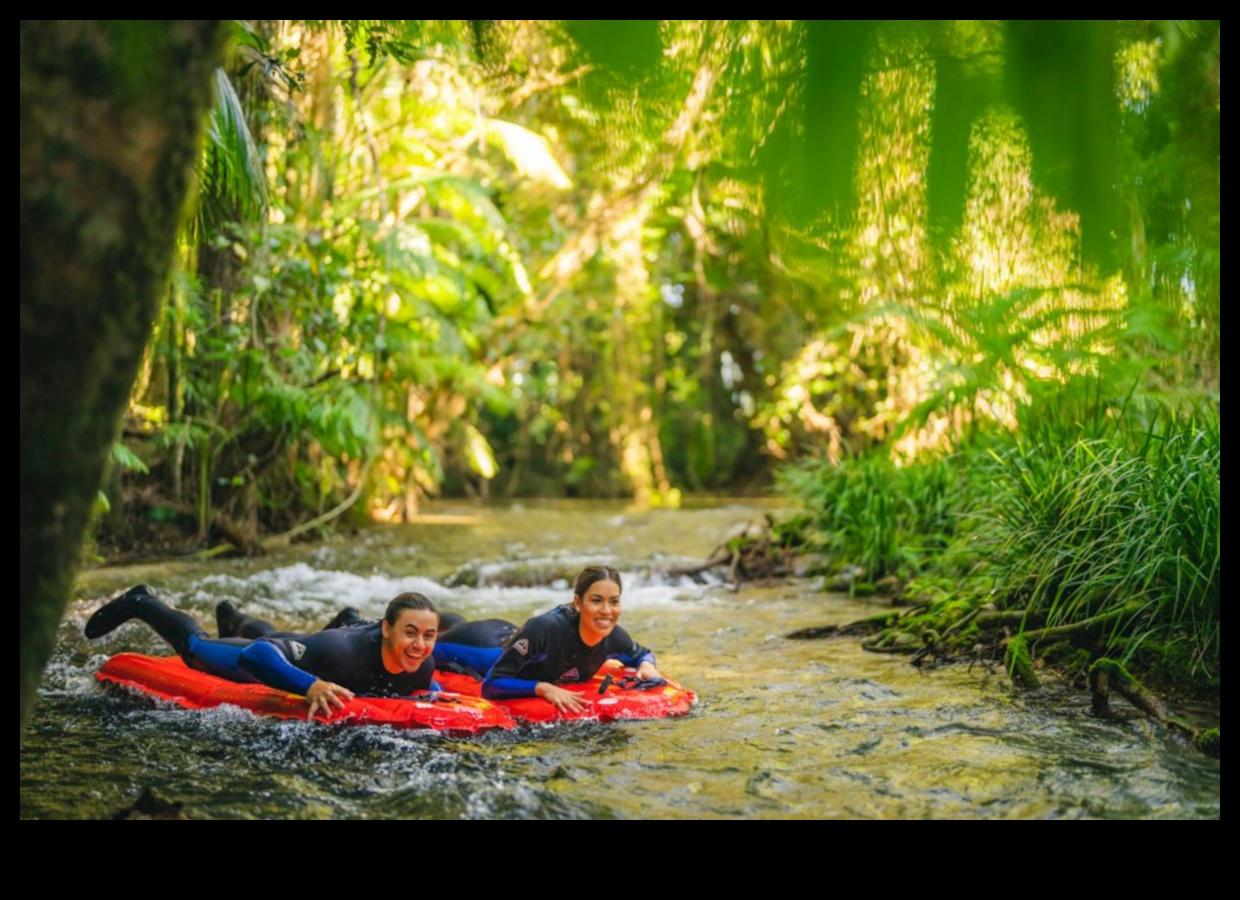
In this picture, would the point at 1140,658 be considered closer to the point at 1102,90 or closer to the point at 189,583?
the point at 1102,90

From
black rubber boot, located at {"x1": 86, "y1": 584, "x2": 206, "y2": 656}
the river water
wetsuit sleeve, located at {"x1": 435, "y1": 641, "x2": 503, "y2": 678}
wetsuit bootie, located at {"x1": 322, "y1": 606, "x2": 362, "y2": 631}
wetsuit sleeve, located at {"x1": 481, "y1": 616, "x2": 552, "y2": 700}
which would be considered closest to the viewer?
the river water

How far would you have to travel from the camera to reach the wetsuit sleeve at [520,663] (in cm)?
462

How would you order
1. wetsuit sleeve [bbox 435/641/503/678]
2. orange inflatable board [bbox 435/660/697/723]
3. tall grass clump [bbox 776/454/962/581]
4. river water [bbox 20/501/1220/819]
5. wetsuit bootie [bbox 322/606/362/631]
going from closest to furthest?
river water [bbox 20/501/1220/819] < orange inflatable board [bbox 435/660/697/723] < wetsuit bootie [bbox 322/606/362/631] < wetsuit sleeve [bbox 435/641/503/678] < tall grass clump [bbox 776/454/962/581]

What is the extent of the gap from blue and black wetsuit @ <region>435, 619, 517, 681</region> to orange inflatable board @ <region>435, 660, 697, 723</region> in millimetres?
558

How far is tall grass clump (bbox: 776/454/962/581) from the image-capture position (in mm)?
7605

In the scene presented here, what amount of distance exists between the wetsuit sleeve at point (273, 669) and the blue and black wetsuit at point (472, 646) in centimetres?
104

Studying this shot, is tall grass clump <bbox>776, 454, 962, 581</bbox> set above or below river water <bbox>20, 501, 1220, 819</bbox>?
above

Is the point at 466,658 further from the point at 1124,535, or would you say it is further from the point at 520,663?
the point at 1124,535

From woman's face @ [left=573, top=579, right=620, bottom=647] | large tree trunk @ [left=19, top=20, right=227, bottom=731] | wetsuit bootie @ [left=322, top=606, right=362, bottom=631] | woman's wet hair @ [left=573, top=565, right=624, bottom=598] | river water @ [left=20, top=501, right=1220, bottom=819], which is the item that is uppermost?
large tree trunk @ [left=19, top=20, right=227, bottom=731]

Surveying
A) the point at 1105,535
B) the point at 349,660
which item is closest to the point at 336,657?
the point at 349,660

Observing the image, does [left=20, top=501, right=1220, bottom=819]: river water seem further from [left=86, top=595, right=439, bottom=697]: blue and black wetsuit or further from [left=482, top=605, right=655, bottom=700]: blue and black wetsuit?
[left=482, top=605, right=655, bottom=700]: blue and black wetsuit

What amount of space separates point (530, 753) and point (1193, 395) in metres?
2.95

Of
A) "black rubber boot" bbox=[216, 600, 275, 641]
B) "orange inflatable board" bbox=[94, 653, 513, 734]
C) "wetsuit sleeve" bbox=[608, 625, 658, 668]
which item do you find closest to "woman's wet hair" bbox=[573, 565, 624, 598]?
"wetsuit sleeve" bbox=[608, 625, 658, 668]

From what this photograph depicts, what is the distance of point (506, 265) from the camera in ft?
41.8
